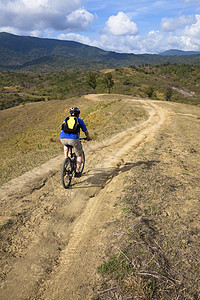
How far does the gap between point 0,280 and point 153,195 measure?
4341mm

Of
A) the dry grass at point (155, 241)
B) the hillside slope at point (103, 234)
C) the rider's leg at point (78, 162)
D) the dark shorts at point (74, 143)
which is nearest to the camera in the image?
the dry grass at point (155, 241)

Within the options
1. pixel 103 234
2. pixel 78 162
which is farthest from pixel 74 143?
pixel 103 234

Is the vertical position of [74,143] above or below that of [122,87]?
below

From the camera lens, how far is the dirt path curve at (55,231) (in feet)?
10.3

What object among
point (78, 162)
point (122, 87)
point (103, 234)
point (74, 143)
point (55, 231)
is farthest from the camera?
point (122, 87)

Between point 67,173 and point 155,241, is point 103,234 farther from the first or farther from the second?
point 67,173

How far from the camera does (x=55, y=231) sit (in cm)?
453

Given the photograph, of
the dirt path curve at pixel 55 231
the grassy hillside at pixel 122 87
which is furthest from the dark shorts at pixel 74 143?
the grassy hillside at pixel 122 87

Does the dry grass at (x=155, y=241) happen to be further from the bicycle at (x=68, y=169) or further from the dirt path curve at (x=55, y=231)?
the bicycle at (x=68, y=169)

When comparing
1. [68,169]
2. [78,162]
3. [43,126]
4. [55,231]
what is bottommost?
[43,126]

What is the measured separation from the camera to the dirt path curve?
315 cm

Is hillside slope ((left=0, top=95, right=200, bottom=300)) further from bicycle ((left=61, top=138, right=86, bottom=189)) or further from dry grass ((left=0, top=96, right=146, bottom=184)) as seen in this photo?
dry grass ((left=0, top=96, right=146, bottom=184))

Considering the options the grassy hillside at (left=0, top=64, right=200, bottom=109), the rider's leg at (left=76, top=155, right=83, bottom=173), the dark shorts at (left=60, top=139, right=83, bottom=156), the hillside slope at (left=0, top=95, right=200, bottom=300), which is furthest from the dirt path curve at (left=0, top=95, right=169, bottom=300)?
the grassy hillside at (left=0, top=64, right=200, bottom=109)

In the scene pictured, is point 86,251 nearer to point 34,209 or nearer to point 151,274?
point 151,274
